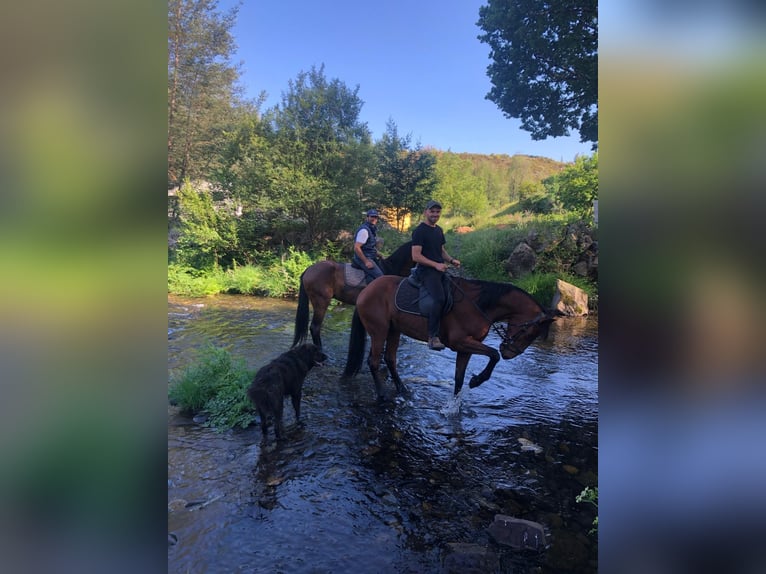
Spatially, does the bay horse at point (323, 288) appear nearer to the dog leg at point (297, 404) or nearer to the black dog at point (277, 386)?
the black dog at point (277, 386)

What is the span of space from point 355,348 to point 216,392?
7.65 ft

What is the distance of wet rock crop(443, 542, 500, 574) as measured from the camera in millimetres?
3043

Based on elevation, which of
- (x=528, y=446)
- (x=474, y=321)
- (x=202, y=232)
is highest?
(x=202, y=232)

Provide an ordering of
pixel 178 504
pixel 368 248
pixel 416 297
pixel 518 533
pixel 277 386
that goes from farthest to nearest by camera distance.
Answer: pixel 368 248 < pixel 416 297 < pixel 277 386 < pixel 178 504 < pixel 518 533

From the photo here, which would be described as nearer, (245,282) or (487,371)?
(487,371)

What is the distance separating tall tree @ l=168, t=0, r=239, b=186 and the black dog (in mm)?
17800

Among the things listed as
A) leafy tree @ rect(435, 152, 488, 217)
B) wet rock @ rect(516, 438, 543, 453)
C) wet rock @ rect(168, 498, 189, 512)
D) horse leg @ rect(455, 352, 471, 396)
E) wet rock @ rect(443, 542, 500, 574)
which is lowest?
wet rock @ rect(443, 542, 500, 574)

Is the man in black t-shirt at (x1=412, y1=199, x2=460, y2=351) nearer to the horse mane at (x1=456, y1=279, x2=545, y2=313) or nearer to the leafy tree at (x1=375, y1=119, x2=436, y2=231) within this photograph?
the horse mane at (x1=456, y1=279, x2=545, y2=313)

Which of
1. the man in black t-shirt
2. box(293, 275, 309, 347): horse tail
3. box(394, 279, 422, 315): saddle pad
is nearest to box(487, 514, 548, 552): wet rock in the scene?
the man in black t-shirt

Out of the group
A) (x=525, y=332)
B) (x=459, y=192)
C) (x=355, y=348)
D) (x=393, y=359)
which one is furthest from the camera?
A: (x=459, y=192)

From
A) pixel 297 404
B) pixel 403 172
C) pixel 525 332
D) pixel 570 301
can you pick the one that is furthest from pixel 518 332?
pixel 403 172

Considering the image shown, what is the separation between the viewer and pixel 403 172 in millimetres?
22844

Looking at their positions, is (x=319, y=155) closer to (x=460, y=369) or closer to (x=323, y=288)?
(x=323, y=288)

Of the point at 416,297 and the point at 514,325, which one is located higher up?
the point at 416,297
